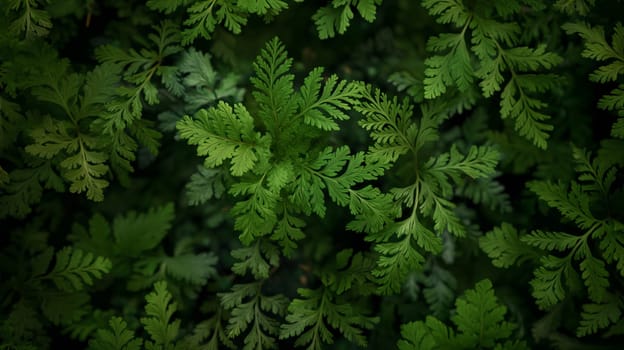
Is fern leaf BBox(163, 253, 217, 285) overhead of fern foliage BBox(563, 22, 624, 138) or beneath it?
beneath

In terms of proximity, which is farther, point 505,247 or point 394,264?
point 505,247

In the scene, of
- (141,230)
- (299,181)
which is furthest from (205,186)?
(141,230)

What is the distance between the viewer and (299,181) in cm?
155

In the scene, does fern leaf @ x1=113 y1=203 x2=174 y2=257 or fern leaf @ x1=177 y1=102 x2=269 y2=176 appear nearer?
fern leaf @ x1=177 y1=102 x2=269 y2=176

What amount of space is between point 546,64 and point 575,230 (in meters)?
0.72

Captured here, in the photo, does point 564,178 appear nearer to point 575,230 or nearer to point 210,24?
point 575,230

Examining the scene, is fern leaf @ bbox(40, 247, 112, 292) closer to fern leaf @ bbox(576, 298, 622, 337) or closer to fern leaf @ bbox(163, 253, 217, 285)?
fern leaf @ bbox(163, 253, 217, 285)

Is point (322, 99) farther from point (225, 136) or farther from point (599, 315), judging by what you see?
point (599, 315)

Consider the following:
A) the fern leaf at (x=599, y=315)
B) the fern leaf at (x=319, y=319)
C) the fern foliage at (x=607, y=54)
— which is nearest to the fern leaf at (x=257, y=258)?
the fern leaf at (x=319, y=319)

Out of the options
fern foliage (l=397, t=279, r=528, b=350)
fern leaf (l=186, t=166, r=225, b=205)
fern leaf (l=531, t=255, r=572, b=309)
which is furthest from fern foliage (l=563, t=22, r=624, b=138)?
fern leaf (l=186, t=166, r=225, b=205)

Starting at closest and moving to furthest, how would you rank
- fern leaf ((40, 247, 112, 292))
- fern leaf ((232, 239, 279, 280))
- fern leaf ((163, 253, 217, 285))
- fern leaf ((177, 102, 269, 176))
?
fern leaf ((177, 102, 269, 176))
fern leaf ((232, 239, 279, 280))
fern leaf ((40, 247, 112, 292))
fern leaf ((163, 253, 217, 285))

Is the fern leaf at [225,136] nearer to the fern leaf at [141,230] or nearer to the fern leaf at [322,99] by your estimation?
the fern leaf at [322,99]

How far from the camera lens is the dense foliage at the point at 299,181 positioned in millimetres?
1589

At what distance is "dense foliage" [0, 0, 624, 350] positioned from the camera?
1.59 m
